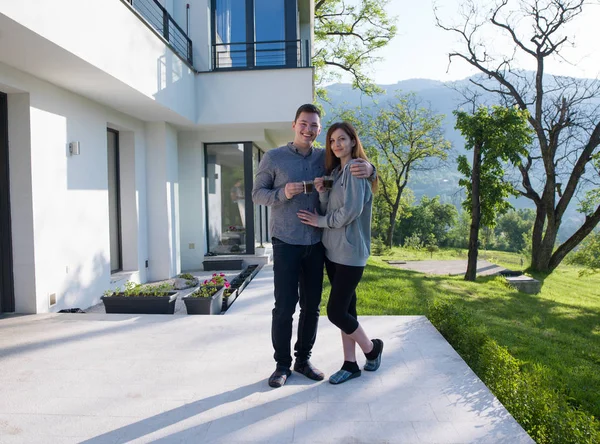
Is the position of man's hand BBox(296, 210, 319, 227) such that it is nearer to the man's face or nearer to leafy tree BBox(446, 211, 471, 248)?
the man's face

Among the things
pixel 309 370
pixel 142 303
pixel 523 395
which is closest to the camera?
pixel 523 395

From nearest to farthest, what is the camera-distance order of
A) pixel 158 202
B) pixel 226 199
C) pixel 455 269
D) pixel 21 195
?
pixel 21 195
pixel 158 202
pixel 226 199
pixel 455 269

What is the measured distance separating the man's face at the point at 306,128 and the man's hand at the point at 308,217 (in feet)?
1.55

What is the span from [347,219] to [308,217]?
0.25 m

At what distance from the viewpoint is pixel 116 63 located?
17.8 feet

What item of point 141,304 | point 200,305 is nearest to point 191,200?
point 141,304

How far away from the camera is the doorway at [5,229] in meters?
5.10

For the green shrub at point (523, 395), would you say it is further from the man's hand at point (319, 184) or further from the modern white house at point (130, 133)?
the modern white house at point (130, 133)

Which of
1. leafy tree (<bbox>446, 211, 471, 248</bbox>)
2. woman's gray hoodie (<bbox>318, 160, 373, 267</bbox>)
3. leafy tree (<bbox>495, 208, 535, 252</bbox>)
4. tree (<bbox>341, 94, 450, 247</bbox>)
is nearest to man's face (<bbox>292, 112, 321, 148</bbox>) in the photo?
woman's gray hoodie (<bbox>318, 160, 373, 267</bbox>)

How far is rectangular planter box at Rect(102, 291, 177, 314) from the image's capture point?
208 inches

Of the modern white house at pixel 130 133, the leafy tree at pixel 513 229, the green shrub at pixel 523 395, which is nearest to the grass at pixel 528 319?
the green shrub at pixel 523 395

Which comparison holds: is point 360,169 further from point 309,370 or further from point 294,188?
point 309,370

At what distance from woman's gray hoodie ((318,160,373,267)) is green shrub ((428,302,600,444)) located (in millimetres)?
1248

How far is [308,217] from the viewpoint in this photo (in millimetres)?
2797
